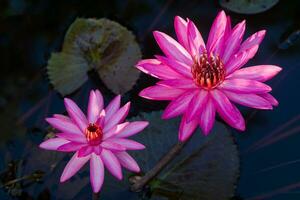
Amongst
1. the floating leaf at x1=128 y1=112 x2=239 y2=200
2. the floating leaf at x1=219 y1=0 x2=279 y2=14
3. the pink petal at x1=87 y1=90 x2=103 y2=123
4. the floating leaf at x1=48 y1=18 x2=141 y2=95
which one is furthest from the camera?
the floating leaf at x1=219 y1=0 x2=279 y2=14

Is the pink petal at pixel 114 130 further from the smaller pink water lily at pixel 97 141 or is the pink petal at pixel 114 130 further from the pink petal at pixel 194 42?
the pink petal at pixel 194 42

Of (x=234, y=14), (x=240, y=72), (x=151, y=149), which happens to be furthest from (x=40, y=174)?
(x=234, y=14)

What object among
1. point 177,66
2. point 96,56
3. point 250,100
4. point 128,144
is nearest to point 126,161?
point 128,144

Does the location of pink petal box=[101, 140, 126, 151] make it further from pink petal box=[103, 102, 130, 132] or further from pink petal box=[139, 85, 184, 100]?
pink petal box=[139, 85, 184, 100]

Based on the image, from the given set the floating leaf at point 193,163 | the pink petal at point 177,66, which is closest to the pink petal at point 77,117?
the pink petal at point 177,66

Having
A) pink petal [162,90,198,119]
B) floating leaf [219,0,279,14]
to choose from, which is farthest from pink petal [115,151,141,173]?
floating leaf [219,0,279,14]

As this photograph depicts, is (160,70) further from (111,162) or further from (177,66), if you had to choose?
(111,162)
